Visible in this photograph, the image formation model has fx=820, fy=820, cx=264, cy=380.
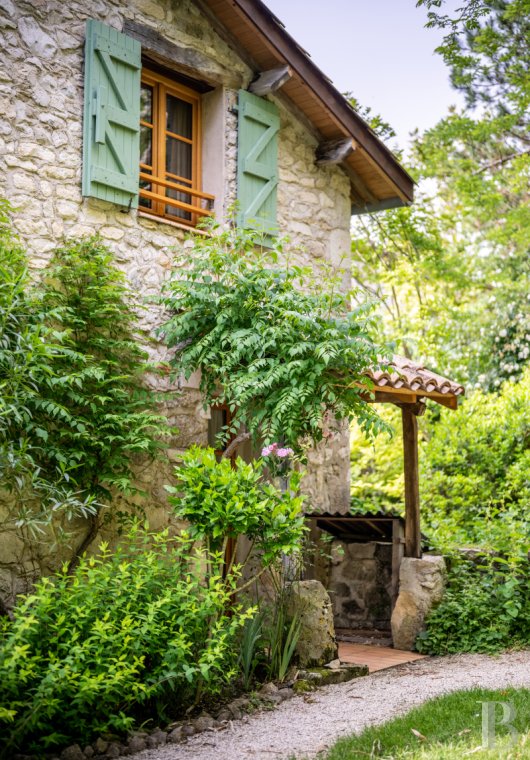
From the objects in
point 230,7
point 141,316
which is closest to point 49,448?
point 141,316

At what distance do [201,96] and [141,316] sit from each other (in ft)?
8.30

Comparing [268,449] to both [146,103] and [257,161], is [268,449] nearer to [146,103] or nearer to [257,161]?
[257,161]

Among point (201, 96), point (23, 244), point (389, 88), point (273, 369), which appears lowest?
point (273, 369)

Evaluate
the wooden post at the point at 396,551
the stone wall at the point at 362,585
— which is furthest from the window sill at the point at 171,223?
the stone wall at the point at 362,585

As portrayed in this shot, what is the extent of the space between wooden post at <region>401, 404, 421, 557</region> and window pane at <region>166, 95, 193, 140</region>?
337cm

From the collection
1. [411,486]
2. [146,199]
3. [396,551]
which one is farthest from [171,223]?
[396,551]

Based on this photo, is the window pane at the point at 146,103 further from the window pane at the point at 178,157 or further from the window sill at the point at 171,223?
the window sill at the point at 171,223

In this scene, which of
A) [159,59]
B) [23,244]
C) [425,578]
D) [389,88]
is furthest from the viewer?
[389,88]

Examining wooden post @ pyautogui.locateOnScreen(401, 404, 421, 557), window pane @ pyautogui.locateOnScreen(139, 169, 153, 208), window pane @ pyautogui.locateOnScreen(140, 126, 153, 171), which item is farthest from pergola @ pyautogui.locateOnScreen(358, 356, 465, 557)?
window pane @ pyautogui.locateOnScreen(140, 126, 153, 171)

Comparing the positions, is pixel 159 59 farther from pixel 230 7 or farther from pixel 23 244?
pixel 23 244

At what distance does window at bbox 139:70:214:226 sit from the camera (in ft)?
24.0

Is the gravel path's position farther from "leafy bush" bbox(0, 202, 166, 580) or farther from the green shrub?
the green shrub

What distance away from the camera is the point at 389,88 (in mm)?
17844

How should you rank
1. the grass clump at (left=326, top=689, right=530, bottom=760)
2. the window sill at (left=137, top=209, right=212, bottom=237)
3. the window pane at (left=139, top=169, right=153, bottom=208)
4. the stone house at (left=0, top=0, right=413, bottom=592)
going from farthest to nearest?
the window pane at (left=139, top=169, right=153, bottom=208), the window sill at (left=137, top=209, right=212, bottom=237), the stone house at (left=0, top=0, right=413, bottom=592), the grass clump at (left=326, top=689, right=530, bottom=760)
